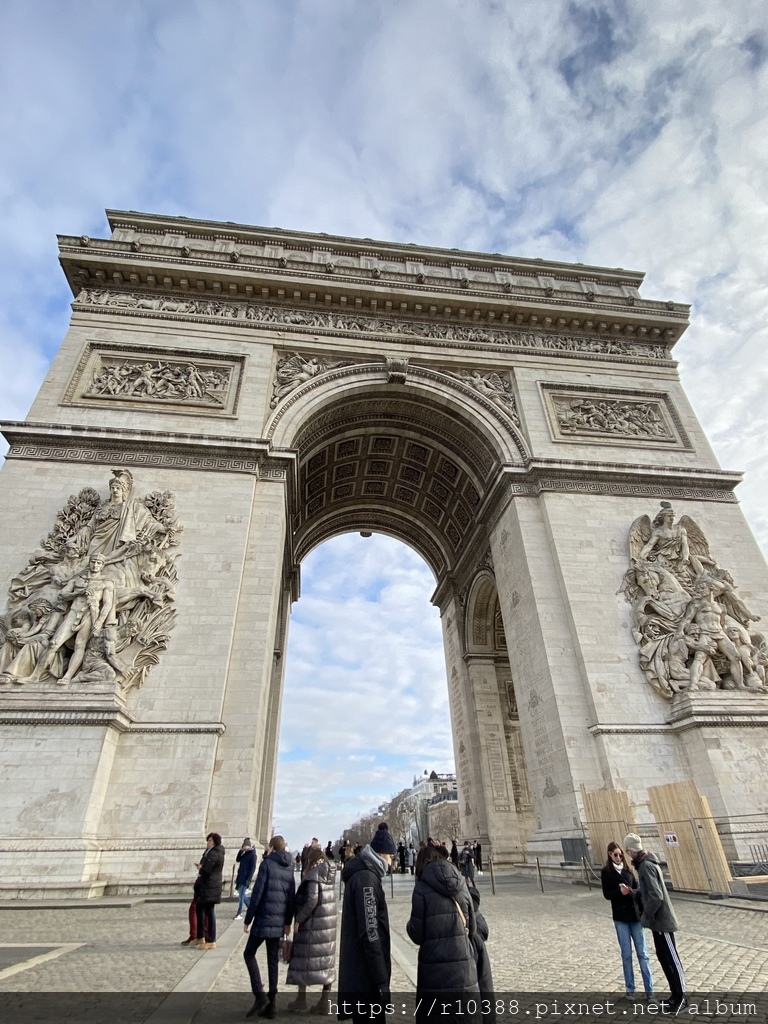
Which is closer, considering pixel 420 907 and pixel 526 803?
pixel 420 907

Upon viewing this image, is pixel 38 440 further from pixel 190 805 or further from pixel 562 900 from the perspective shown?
pixel 562 900

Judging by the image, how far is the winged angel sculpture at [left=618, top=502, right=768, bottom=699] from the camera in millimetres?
12188

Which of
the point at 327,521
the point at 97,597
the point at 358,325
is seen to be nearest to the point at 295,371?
the point at 358,325

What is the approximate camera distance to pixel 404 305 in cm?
1783

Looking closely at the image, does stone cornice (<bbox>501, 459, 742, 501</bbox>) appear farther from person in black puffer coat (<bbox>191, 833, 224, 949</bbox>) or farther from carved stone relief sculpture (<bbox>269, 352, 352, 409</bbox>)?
person in black puffer coat (<bbox>191, 833, 224, 949</bbox>)

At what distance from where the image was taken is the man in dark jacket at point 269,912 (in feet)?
12.9

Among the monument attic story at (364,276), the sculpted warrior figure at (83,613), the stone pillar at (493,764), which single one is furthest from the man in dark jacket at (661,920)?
the monument attic story at (364,276)

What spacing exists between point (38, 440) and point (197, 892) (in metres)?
11.6

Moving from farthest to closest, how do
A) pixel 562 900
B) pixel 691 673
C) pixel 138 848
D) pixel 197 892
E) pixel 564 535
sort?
pixel 564 535, pixel 691 673, pixel 138 848, pixel 562 900, pixel 197 892

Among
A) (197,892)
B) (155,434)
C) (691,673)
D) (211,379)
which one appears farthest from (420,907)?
(211,379)

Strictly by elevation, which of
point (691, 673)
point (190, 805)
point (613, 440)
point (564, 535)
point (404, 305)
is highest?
point (404, 305)

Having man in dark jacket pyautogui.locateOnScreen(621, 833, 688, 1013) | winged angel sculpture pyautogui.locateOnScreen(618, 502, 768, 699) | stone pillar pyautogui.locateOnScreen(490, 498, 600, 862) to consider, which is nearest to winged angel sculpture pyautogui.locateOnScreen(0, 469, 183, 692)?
stone pillar pyautogui.locateOnScreen(490, 498, 600, 862)

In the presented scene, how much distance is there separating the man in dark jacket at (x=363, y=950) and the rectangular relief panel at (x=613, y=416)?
14.8 metres

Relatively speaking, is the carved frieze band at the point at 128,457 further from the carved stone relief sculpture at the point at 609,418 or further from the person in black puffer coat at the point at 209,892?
the person in black puffer coat at the point at 209,892
